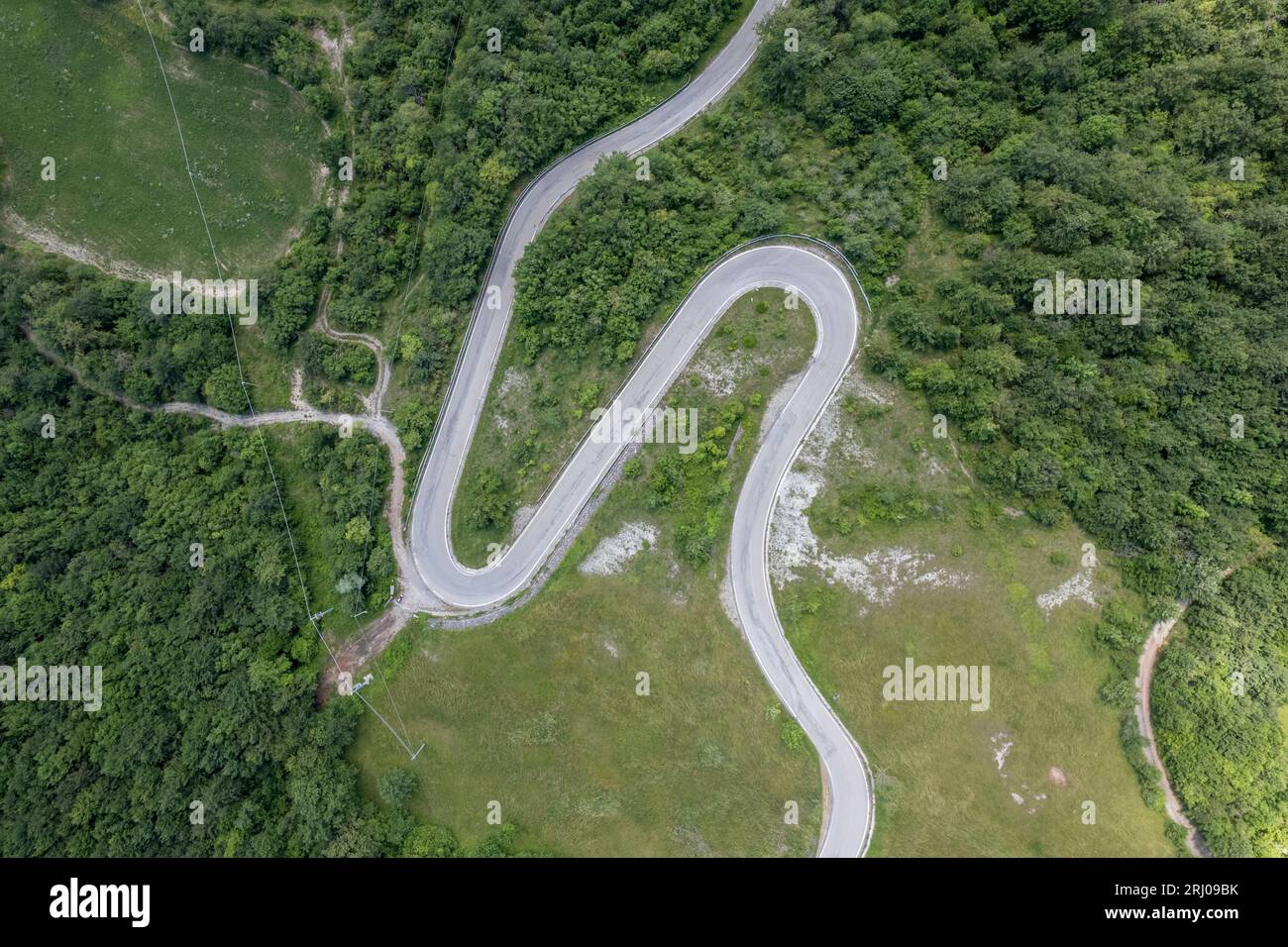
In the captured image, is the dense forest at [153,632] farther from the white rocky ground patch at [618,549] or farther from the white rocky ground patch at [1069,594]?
the white rocky ground patch at [1069,594]

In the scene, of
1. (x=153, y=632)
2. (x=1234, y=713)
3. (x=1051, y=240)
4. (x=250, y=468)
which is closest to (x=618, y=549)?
(x=250, y=468)


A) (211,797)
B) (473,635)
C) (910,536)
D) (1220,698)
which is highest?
(910,536)

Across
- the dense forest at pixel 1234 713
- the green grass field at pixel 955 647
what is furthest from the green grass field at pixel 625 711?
the dense forest at pixel 1234 713

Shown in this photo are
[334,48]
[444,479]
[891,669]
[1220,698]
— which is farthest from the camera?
[334,48]

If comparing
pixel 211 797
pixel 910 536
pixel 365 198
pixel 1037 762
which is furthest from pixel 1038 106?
pixel 211 797

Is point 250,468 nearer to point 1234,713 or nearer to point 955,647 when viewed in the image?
point 955,647

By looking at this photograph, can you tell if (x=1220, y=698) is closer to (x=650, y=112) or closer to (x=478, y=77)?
(x=650, y=112)
